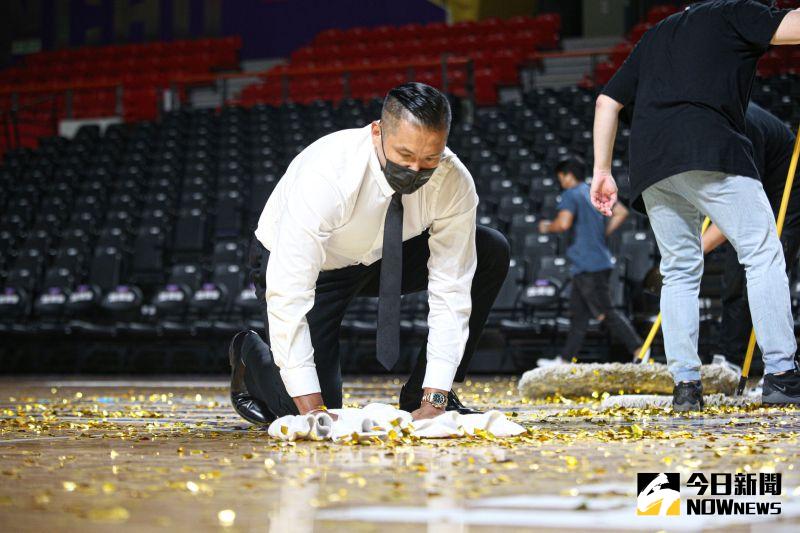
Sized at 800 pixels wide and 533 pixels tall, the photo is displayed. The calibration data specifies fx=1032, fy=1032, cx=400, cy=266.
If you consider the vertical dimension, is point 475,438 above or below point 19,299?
above

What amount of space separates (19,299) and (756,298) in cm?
654

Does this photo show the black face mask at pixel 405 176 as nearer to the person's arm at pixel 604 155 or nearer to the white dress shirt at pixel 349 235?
the white dress shirt at pixel 349 235

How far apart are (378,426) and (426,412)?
0.20m

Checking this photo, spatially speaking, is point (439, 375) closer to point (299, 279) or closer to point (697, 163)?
point (299, 279)

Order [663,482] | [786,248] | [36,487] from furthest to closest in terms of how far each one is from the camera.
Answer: [786,248], [36,487], [663,482]

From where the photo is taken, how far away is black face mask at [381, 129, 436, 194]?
7.26ft

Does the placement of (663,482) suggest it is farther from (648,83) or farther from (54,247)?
(54,247)

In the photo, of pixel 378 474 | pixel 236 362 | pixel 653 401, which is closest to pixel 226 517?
pixel 378 474

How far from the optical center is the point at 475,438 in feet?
7.20

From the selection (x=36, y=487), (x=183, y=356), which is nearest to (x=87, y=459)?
(x=36, y=487)

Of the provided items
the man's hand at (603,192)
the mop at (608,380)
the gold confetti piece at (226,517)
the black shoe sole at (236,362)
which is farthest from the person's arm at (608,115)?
the gold confetti piece at (226,517)

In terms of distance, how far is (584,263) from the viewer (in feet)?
19.8

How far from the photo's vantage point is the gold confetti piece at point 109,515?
1187mm

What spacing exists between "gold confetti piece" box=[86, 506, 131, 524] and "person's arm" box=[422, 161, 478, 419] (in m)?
1.21
